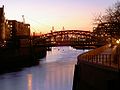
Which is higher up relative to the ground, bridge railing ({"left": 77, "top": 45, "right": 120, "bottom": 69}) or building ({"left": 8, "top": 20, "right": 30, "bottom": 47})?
building ({"left": 8, "top": 20, "right": 30, "bottom": 47})

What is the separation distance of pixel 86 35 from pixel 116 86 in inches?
3910

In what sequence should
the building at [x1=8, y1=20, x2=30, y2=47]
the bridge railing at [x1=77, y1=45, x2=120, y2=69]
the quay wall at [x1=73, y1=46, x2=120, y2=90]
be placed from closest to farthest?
the quay wall at [x1=73, y1=46, x2=120, y2=90], the bridge railing at [x1=77, y1=45, x2=120, y2=69], the building at [x1=8, y1=20, x2=30, y2=47]

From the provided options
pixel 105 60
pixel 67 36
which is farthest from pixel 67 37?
pixel 105 60

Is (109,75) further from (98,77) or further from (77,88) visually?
(77,88)

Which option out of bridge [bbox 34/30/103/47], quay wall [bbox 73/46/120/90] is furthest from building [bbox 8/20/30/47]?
quay wall [bbox 73/46/120/90]

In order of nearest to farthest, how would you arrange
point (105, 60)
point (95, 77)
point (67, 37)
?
point (95, 77) < point (105, 60) < point (67, 37)

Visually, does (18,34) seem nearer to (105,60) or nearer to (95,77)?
(105,60)

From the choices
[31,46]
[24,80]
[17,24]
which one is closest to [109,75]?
[24,80]

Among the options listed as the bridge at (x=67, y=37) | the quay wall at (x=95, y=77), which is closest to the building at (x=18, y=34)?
the bridge at (x=67, y=37)

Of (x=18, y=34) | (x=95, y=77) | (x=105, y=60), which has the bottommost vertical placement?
(x=95, y=77)

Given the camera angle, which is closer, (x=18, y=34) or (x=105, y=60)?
(x=105, y=60)

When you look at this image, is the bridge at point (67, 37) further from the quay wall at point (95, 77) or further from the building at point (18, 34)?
the quay wall at point (95, 77)

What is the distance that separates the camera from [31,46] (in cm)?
10962

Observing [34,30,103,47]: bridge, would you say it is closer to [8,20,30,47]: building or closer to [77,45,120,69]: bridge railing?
[8,20,30,47]: building
